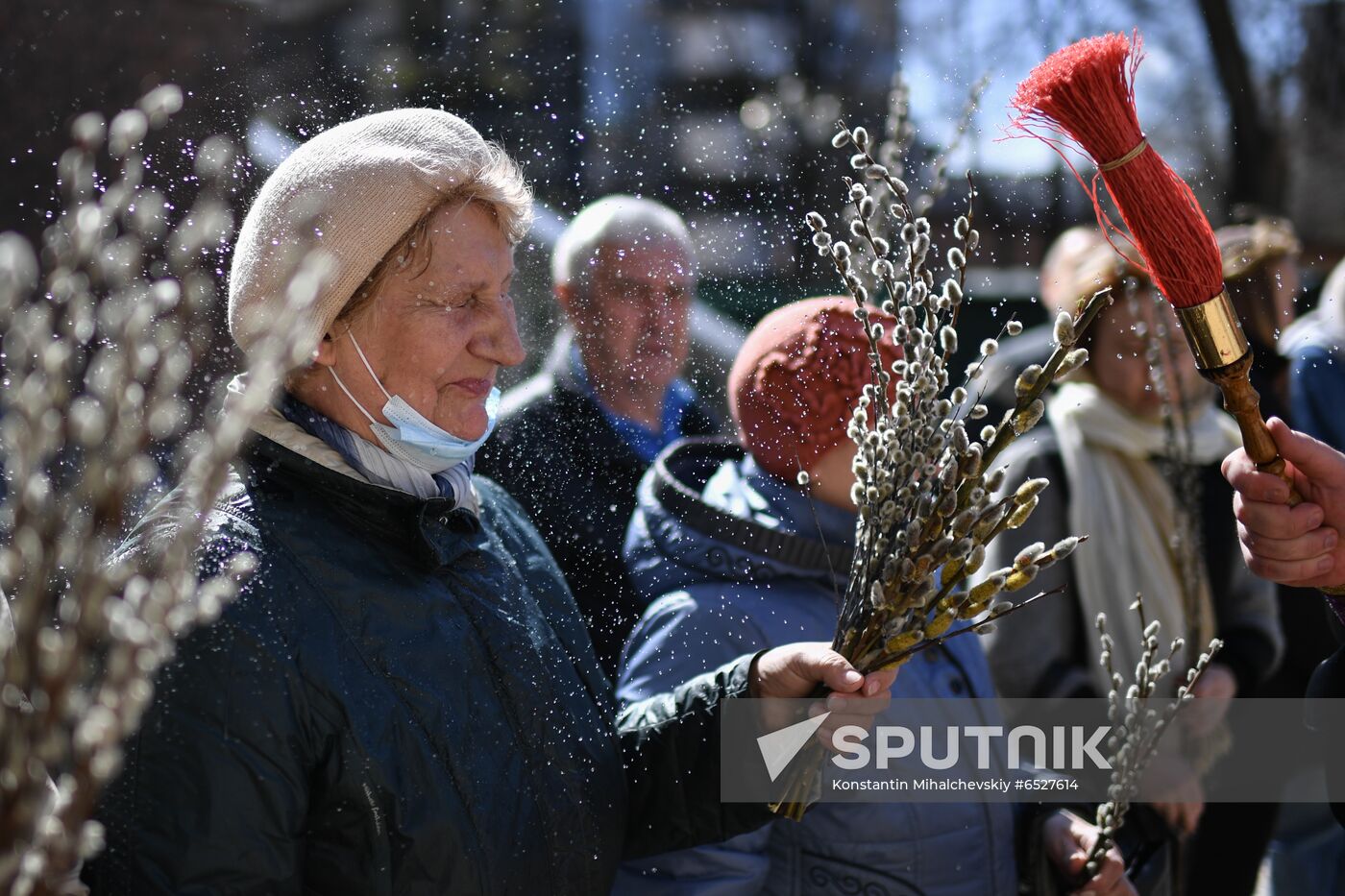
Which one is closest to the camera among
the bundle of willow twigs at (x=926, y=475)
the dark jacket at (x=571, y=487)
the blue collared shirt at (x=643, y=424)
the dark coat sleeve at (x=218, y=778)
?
the dark coat sleeve at (x=218, y=778)

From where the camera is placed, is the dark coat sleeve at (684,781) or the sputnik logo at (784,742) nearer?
the sputnik logo at (784,742)

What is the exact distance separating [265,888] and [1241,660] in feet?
9.03

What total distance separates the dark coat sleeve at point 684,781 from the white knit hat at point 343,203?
2.63 feet

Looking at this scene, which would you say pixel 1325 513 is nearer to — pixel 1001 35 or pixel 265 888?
pixel 265 888

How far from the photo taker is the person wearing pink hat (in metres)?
2.02

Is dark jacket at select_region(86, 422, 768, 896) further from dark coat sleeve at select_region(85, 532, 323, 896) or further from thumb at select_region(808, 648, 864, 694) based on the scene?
thumb at select_region(808, 648, 864, 694)

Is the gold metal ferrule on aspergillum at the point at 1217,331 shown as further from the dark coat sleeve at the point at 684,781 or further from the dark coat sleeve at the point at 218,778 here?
the dark coat sleeve at the point at 218,778

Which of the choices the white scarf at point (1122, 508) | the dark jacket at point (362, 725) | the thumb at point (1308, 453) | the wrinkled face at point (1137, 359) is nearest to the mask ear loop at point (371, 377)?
the dark jacket at point (362, 725)

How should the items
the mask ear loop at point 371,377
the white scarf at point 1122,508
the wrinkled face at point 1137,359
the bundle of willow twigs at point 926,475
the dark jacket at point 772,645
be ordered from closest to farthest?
the bundle of willow twigs at point 926,475
the mask ear loop at point 371,377
the dark jacket at point 772,645
the wrinkled face at point 1137,359
the white scarf at point 1122,508

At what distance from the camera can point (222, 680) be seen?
1.35m

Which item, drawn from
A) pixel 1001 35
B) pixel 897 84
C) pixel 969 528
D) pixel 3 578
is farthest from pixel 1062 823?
pixel 1001 35

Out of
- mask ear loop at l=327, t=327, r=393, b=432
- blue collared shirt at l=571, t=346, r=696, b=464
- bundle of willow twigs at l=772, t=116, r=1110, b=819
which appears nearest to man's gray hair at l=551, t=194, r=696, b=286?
blue collared shirt at l=571, t=346, r=696, b=464

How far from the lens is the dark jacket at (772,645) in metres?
2.02

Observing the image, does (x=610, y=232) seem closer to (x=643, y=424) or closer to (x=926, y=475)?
(x=643, y=424)
